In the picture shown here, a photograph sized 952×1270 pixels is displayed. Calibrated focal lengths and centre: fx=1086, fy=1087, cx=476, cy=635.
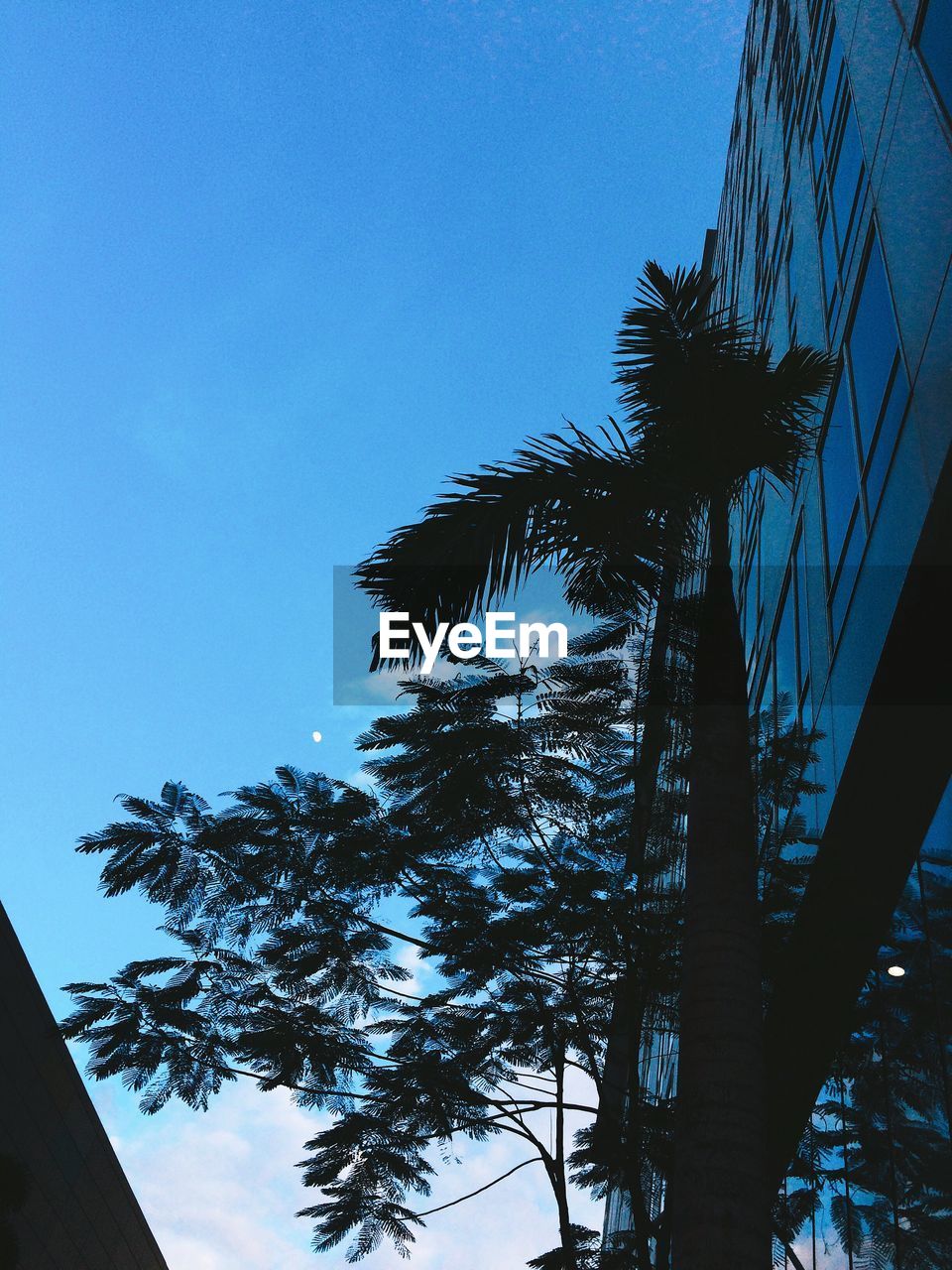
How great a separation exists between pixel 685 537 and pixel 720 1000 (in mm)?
3379

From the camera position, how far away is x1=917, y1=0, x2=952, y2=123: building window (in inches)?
305

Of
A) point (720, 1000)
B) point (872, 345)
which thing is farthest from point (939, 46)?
point (720, 1000)

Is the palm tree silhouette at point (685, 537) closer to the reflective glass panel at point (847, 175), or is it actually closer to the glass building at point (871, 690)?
the glass building at point (871, 690)

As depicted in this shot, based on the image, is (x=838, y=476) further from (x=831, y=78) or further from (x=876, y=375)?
(x=831, y=78)

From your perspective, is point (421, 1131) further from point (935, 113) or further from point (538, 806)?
point (935, 113)

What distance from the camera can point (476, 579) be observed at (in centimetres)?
729

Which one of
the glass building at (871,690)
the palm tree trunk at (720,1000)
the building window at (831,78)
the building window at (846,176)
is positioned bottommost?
the palm tree trunk at (720,1000)

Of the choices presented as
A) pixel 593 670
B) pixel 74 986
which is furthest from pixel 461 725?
pixel 74 986

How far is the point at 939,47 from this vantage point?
7.95 m

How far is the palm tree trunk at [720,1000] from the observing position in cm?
460

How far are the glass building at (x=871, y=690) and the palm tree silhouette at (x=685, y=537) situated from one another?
4.14 feet

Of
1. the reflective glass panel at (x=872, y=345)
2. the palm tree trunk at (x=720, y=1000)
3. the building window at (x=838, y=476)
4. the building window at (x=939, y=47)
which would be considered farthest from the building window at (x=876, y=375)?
the palm tree trunk at (x=720, y=1000)

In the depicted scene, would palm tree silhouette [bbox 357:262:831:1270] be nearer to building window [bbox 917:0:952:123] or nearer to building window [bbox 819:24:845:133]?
building window [bbox 917:0:952:123]

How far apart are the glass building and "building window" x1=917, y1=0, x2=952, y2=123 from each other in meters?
0.02
